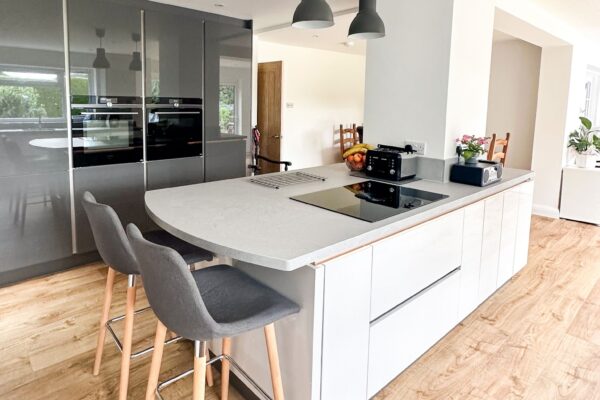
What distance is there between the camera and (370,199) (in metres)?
2.19

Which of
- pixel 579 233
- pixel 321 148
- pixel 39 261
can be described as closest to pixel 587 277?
pixel 579 233

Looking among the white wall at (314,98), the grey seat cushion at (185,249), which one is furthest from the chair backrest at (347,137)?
the grey seat cushion at (185,249)

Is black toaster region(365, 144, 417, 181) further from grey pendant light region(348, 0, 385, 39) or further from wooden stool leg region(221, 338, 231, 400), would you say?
wooden stool leg region(221, 338, 231, 400)

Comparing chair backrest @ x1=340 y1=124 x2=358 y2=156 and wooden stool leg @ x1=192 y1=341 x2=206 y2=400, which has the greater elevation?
chair backrest @ x1=340 y1=124 x2=358 y2=156

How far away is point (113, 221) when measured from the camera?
1689mm

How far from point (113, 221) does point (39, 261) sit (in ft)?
6.67

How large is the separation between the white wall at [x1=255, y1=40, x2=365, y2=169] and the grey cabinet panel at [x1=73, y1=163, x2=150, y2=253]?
3221mm

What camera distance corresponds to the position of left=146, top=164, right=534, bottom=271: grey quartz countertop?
57.1 inches

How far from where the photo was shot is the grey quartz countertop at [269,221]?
145 cm

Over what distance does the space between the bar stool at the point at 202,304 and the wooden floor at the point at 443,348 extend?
669mm

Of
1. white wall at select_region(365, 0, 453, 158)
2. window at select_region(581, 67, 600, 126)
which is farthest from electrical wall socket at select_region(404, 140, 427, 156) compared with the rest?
window at select_region(581, 67, 600, 126)

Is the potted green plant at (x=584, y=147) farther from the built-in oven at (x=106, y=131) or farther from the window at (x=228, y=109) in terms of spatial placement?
the built-in oven at (x=106, y=131)

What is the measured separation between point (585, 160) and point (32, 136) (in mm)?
5847

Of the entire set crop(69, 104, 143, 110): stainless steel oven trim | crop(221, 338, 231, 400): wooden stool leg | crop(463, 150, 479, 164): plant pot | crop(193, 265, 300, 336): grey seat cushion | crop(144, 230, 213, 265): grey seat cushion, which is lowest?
crop(221, 338, 231, 400): wooden stool leg
